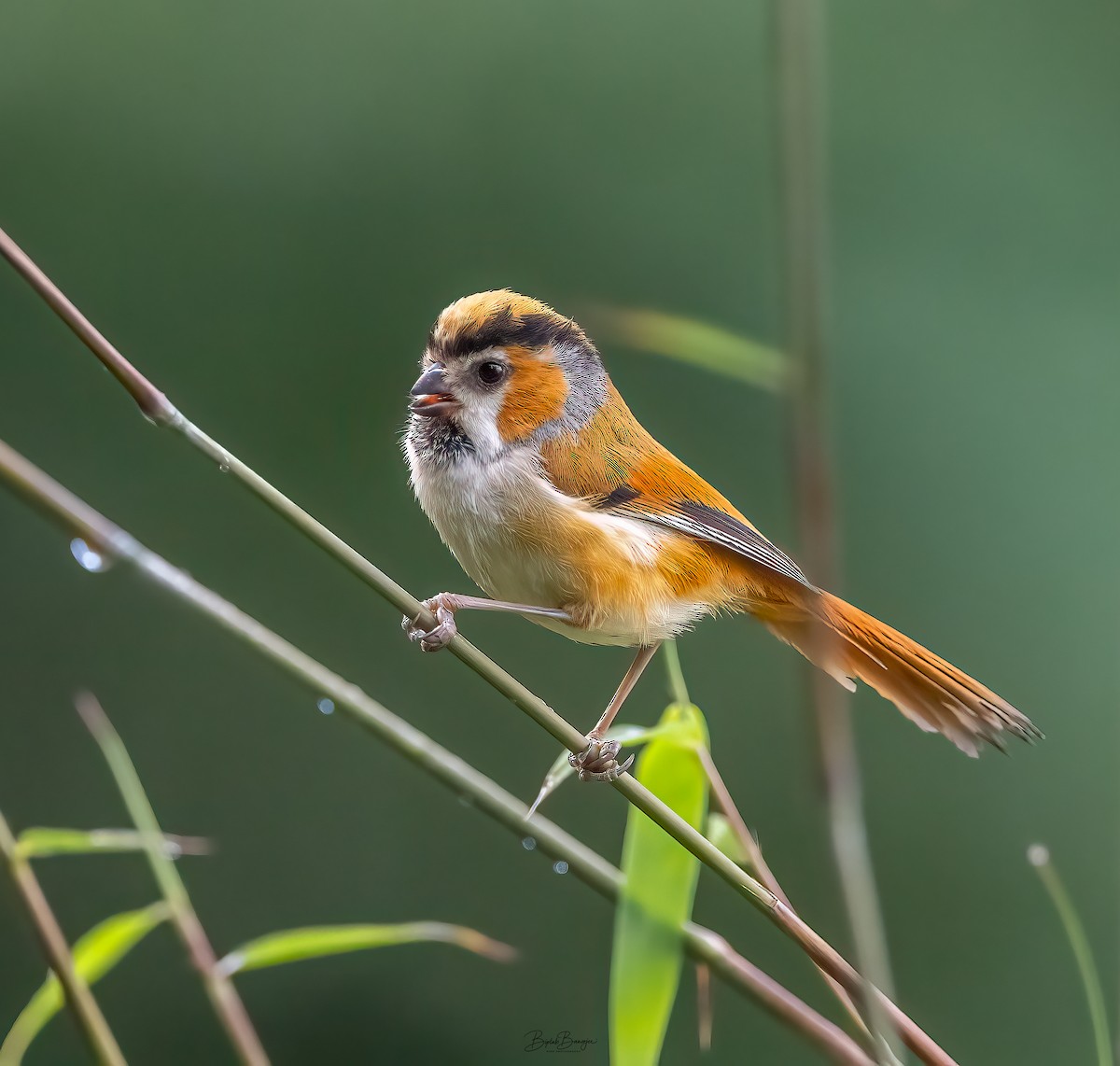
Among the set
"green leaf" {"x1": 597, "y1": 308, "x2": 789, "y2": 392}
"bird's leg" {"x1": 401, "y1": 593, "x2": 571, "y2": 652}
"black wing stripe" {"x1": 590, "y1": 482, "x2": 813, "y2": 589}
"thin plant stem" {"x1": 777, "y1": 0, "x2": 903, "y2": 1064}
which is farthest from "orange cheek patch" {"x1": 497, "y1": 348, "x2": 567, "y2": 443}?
"thin plant stem" {"x1": 777, "y1": 0, "x2": 903, "y2": 1064}

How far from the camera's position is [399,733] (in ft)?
3.02

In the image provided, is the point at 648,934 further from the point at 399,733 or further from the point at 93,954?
the point at 93,954

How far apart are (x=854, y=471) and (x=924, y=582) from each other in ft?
1.22

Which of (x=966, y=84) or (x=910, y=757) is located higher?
(x=966, y=84)

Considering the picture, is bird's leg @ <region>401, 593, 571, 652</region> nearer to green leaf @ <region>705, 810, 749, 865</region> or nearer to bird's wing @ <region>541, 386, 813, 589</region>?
bird's wing @ <region>541, 386, 813, 589</region>

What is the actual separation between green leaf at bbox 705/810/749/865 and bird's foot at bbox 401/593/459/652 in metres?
0.35

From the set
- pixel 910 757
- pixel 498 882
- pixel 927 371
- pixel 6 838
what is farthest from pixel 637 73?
pixel 6 838

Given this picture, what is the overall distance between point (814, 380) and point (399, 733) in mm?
463

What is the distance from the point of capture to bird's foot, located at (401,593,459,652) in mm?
1203

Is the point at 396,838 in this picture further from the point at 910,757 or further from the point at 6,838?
the point at 6,838

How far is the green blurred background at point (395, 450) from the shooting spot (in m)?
3.41

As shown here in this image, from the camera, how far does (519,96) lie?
378 cm

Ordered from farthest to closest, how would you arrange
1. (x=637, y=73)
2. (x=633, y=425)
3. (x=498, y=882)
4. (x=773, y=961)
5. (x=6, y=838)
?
1. (x=637, y=73)
2. (x=498, y=882)
3. (x=773, y=961)
4. (x=633, y=425)
5. (x=6, y=838)

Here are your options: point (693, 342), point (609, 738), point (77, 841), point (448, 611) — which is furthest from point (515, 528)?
point (693, 342)
